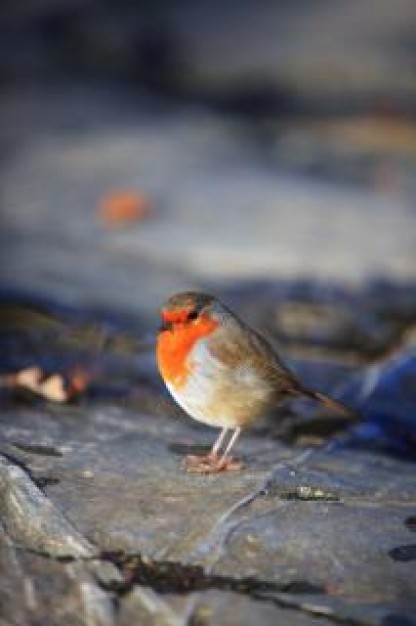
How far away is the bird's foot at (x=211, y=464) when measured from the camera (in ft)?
14.2

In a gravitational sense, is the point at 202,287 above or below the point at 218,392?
below

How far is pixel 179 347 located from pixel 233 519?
719mm

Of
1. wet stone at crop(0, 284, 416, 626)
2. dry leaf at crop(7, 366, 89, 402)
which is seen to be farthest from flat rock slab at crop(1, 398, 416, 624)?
dry leaf at crop(7, 366, 89, 402)

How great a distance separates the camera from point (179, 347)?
4336 mm

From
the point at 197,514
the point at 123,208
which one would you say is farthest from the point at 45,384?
the point at 123,208

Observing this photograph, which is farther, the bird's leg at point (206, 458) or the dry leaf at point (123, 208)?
the dry leaf at point (123, 208)

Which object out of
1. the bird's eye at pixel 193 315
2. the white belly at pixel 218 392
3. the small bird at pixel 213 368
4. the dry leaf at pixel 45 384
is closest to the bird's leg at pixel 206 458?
the small bird at pixel 213 368

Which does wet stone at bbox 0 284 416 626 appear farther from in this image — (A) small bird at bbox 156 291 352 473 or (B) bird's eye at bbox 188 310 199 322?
(B) bird's eye at bbox 188 310 199 322

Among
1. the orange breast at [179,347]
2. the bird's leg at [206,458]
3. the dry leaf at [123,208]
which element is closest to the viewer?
the orange breast at [179,347]

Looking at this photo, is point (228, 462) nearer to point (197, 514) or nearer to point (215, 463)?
point (215, 463)

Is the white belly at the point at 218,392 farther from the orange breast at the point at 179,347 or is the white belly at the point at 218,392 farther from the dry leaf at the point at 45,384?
the dry leaf at the point at 45,384

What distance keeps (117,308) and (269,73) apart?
6064 mm

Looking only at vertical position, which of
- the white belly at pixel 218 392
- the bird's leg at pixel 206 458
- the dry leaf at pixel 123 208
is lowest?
the dry leaf at pixel 123 208

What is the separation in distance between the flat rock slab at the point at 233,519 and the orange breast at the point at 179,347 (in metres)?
0.31
